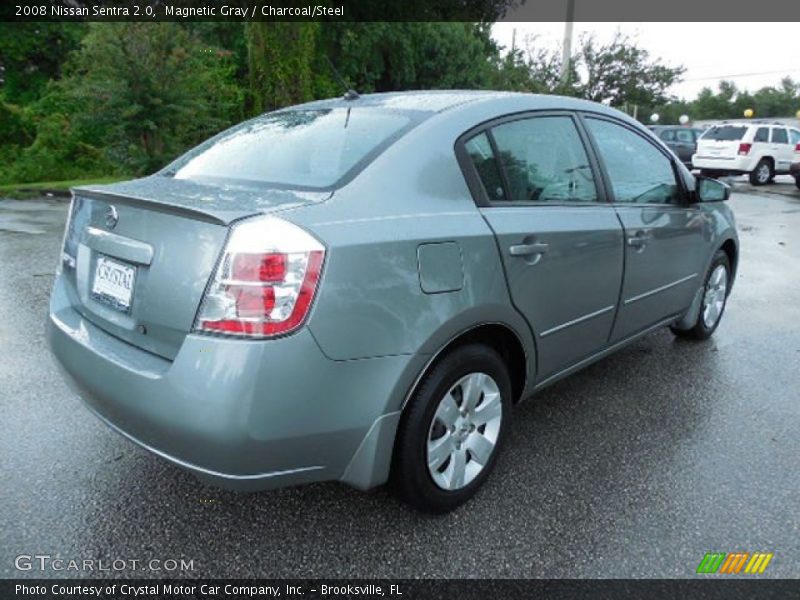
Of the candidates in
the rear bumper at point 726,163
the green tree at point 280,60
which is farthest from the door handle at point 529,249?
the rear bumper at point 726,163

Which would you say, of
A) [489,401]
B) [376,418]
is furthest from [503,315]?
[376,418]

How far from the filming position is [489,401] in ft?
8.22

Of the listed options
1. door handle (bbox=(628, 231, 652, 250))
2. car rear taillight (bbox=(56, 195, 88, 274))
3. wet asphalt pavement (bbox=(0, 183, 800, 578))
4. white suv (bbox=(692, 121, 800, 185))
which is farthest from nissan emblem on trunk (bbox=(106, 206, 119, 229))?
white suv (bbox=(692, 121, 800, 185))

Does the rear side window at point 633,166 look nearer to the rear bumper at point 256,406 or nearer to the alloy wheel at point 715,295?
the alloy wheel at point 715,295

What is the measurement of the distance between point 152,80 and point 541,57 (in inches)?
723

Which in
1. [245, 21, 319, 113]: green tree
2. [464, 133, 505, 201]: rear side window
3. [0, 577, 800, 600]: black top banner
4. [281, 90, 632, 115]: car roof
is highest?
[245, 21, 319, 113]: green tree

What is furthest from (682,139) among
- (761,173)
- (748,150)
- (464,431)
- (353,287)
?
(353,287)

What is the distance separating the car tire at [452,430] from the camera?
219 cm

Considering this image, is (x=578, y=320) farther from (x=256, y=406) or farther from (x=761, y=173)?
Result: (x=761, y=173)

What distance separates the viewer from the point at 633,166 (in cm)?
338

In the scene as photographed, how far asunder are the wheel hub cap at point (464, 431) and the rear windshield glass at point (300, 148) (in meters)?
0.96

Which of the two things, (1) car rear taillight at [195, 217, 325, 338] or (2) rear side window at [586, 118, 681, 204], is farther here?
(2) rear side window at [586, 118, 681, 204]

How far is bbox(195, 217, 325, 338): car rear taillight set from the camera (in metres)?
1.83

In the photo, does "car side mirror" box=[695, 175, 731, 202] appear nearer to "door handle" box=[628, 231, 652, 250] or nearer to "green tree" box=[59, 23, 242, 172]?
"door handle" box=[628, 231, 652, 250]
